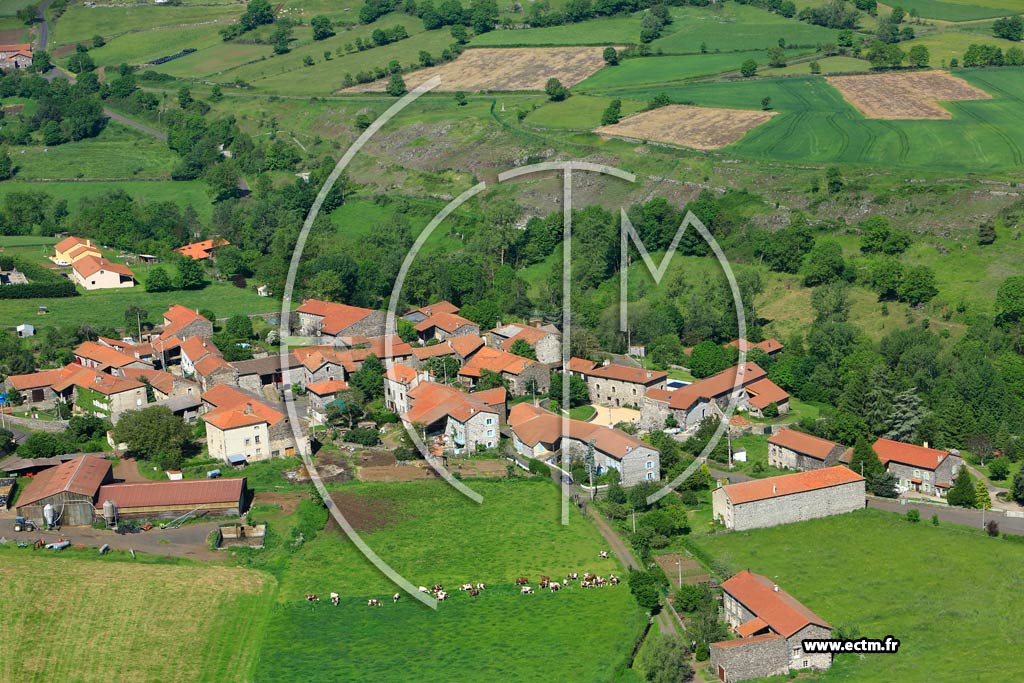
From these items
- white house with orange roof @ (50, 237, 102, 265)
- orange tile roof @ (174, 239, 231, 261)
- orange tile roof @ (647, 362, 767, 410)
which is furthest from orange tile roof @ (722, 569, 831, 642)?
white house with orange roof @ (50, 237, 102, 265)

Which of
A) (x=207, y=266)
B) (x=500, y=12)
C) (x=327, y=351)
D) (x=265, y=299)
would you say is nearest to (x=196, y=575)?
(x=327, y=351)

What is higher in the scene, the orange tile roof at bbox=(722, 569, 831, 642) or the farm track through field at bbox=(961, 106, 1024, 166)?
the farm track through field at bbox=(961, 106, 1024, 166)

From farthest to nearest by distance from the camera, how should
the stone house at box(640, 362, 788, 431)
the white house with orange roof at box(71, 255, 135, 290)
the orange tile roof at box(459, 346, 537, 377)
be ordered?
the white house with orange roof at box(71, 255, 135, 290) < the orange tile roof at box(459, 346, 537, 377) < the stone house at box(640, 362, 788, 431)

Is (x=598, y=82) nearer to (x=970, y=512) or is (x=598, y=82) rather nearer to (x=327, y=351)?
(x=327, y=351)

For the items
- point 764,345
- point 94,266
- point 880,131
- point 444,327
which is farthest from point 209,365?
point 880,131

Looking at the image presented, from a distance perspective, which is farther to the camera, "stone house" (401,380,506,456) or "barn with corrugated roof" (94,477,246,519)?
"stone house" (401,380,506,456)

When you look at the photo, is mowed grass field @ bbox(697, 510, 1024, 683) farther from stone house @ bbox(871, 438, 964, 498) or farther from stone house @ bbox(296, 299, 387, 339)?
stone house @ bbox(296, 299, 387, 339)

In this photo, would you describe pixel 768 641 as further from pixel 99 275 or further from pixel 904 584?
pixel 99 275
